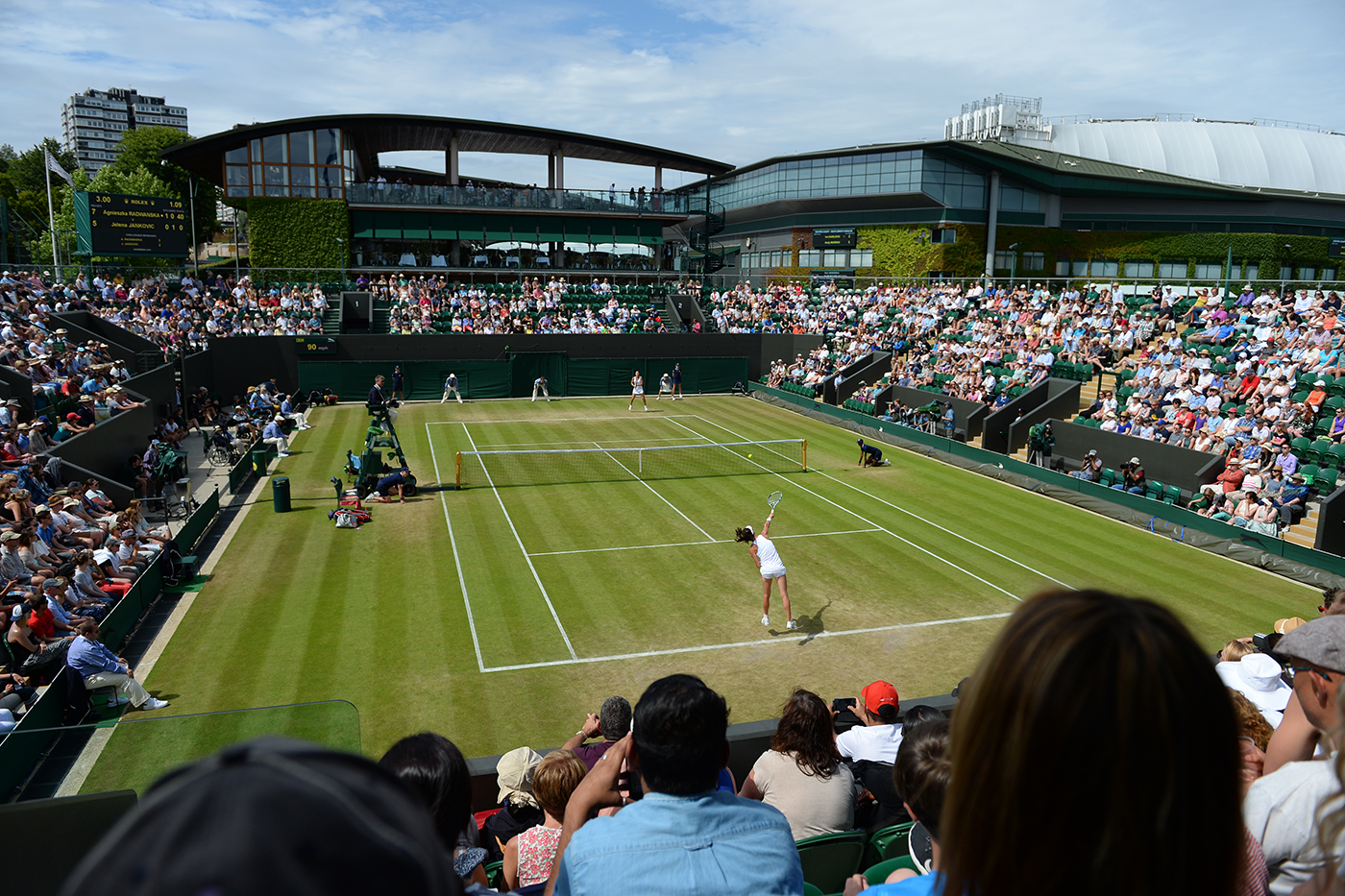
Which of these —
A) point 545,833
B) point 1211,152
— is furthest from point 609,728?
point 1211,152

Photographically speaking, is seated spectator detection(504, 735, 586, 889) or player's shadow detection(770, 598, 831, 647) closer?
seated spectator detection(504, 735, 586, 889)

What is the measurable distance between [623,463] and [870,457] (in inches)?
317

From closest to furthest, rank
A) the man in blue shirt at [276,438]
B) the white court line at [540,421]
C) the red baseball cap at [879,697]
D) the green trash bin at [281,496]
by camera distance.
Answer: the red baseball cap at [879,697], the green trash bin at [281,496], the man in blue shirt at [276,438], the white court line at [540,421]

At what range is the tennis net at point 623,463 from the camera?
84.8ft

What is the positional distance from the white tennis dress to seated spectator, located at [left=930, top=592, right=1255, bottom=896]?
498 inches

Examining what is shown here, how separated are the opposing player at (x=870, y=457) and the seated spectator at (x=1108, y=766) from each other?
26332mm

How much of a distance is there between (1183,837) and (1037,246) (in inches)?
2613

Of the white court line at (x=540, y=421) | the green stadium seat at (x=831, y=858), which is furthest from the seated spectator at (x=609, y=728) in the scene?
the white court line at (x=540, y=421)

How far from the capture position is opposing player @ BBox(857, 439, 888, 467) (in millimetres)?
27453

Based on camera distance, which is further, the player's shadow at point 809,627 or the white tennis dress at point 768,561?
the player's shadow at point 809,627

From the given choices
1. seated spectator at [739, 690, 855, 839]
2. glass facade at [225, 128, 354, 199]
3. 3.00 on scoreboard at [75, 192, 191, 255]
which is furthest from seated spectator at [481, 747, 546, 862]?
glass facade at [225, 128, 354, 199]

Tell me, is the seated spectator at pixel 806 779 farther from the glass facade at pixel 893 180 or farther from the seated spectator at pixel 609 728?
the glass facade at pixel 893 180

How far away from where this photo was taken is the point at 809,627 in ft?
48.5

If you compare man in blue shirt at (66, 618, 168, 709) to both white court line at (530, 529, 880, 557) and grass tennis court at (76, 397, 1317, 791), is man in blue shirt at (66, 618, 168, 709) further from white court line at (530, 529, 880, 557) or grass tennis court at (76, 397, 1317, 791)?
white court line at (530, 529, 880, 557)
